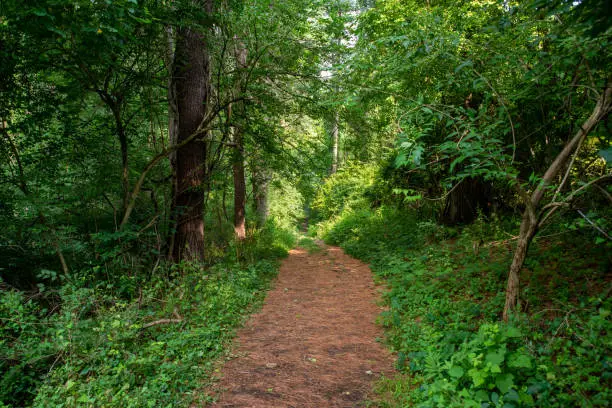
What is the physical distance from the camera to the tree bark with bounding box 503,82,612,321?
3.04 m

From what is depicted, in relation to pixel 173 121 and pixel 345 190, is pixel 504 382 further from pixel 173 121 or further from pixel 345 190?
pixel 345 190

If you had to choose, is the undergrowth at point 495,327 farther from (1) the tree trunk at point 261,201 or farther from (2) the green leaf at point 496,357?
(1) the tree trunk at point 261,201

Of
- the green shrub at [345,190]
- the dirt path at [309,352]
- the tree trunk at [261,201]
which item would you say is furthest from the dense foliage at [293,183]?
the green shrub at [345,190]

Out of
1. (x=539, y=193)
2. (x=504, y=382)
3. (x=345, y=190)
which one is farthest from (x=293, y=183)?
(x=345, y=190)

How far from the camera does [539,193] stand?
3.40m

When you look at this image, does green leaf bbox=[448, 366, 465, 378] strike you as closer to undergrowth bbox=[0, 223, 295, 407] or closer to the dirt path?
the dirt path

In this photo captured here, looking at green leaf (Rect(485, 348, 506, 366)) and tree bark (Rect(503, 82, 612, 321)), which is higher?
tree bark (Rect(503, 82, 612, 321))

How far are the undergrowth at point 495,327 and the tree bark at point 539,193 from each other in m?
0.27

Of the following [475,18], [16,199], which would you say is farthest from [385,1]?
[16,199]

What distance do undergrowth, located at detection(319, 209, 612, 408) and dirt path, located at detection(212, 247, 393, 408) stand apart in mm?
315

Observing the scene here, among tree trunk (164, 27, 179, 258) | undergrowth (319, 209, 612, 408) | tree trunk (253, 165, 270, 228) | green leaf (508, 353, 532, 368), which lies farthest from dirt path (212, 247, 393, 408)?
tree trunk (253, 165, 270, 228)

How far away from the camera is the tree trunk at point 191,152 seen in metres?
6.53

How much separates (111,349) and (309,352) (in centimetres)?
228

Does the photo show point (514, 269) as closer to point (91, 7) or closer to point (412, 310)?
point (412, 310)
